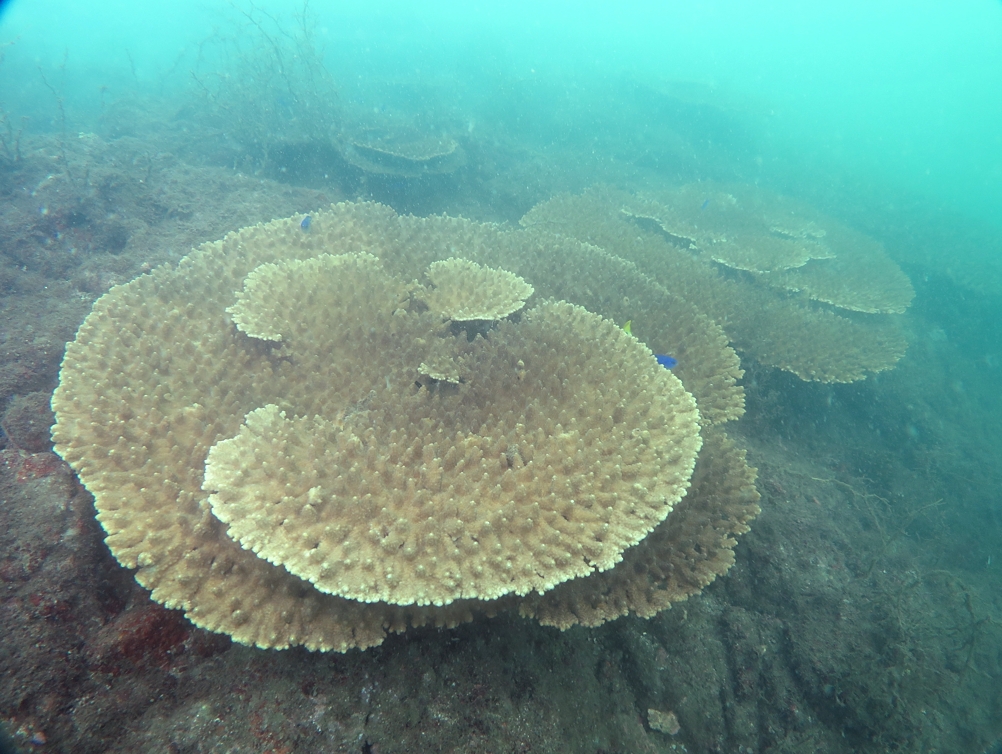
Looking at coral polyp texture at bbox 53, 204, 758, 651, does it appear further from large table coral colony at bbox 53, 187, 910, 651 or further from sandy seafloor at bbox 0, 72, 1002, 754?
sandy seafloor at bbox 0, 72, 1002, 754

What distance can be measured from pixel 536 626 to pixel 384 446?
1.69m

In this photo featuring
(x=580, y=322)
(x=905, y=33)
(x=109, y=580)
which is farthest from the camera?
(x=905, y=33)

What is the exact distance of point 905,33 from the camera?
118 metres

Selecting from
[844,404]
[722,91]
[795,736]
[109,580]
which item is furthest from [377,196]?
[722,91]

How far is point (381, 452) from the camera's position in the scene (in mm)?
2920

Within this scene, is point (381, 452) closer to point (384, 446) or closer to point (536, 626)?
point (384, 446)

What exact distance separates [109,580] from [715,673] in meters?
4.65

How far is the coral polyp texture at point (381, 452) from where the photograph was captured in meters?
2.48

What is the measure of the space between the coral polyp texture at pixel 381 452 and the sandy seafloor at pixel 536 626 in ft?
1.27

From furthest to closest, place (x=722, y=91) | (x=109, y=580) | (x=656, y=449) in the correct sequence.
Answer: (x=722, y=91) < (x=656, y=449) < (x=109, y=580)

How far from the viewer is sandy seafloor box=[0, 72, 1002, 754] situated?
2.41 metres

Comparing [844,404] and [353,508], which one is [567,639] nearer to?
[353,508]

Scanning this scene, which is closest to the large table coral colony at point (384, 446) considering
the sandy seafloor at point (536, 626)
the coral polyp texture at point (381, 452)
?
the coral polyp texture at point (381, 452)

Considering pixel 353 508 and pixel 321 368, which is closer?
pixel 353 508
